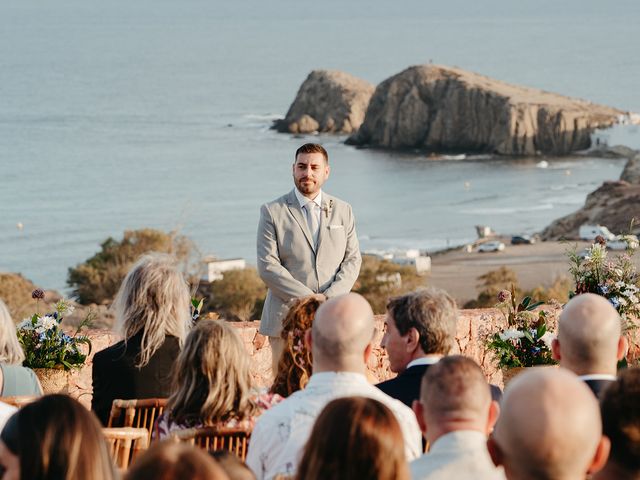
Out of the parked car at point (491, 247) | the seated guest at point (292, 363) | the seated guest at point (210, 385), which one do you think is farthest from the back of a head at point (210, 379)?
the parked car at point (491, 247)

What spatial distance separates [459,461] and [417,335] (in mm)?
1278

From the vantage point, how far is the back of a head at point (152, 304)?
4.74m

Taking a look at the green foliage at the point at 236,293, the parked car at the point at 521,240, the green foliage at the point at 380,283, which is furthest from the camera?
the parked car at the point at 521,240

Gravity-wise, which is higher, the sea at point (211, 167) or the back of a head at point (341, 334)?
the back of a head at point (341, 334)

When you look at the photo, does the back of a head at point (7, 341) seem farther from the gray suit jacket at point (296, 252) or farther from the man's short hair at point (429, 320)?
the gray suit jacket at point (296, 252)

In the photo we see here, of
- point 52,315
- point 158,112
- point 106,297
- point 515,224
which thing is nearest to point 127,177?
point 515,224

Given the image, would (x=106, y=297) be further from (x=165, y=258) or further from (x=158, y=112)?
(x=158, y=112)

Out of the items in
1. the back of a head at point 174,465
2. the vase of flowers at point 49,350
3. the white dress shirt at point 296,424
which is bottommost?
the vase of flowers at point 49,350

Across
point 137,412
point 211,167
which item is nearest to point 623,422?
point 137,412

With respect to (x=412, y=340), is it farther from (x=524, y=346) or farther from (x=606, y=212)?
(x=606, y=212)

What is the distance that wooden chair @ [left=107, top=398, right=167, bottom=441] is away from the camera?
4199 mm

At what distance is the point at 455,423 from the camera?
328 centimetres

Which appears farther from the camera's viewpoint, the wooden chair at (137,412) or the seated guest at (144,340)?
the seated guest at (144,340)

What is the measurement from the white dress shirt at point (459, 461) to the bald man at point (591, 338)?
88cm
